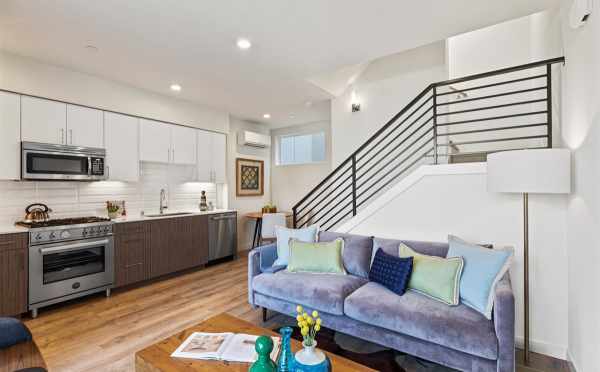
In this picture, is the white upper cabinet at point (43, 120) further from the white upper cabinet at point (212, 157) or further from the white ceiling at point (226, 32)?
the white upper cabinet at point (212, 157)

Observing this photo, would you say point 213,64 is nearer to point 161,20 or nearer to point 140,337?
point 161,20

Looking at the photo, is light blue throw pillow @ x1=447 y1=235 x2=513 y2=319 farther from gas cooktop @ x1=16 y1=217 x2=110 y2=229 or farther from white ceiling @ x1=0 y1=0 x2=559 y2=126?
gas cooktop @ x1=16 y1=217 x2=110 y2=229

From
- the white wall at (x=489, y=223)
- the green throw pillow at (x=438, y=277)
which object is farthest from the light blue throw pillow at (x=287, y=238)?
the green throw pillow at (x=438, y=277)

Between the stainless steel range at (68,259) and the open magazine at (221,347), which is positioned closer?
the open magazine at (221,347)

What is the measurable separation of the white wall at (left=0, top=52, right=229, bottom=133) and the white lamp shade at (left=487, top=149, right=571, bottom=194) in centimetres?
440

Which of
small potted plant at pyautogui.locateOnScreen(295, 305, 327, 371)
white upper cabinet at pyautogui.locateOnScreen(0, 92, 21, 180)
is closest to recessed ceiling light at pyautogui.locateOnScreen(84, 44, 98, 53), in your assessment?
white upper cabinet at pyautogui.locateOnScreen(0, 92, 21, 180)

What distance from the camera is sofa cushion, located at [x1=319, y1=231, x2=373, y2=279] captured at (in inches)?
110

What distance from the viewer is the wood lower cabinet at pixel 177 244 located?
4078mm

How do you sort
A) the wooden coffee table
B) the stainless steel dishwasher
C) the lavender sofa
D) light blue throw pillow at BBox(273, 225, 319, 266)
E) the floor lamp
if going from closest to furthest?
1. the wooden coffee table
2. the lavender sofa
3. the floor lamp
4. light blue throw pillow at BBox(273, 225, 319, 266)
5. the stainless steel dishwasher

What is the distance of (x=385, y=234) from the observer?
3.06 m

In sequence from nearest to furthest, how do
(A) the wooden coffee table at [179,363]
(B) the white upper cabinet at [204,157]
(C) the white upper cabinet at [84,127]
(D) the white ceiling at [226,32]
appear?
(A) the wooden coffee table at [179,363] < (D) the white ceiling at [226,32] < (C) the white upper cabinet at [84,127] < (B) the white upper cabinet at [204,157]

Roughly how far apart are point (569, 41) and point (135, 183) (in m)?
5.09

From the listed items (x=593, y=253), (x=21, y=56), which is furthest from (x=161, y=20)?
(x=593, y=253)

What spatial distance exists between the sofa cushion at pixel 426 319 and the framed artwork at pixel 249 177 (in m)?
4.14
